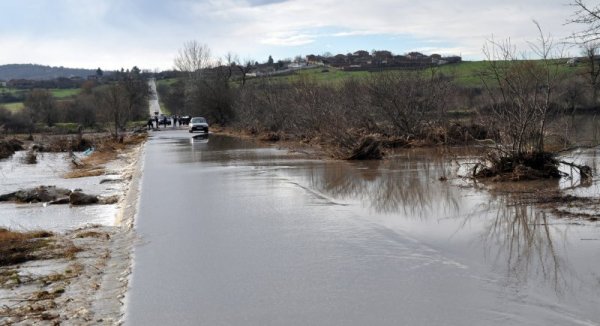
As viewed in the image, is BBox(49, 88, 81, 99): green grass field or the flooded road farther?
BBox(49, 88, 81, 99): green grass field

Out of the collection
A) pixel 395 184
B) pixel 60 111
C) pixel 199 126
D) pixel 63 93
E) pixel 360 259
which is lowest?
pixel 360 259

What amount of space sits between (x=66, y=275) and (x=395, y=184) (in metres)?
9.10

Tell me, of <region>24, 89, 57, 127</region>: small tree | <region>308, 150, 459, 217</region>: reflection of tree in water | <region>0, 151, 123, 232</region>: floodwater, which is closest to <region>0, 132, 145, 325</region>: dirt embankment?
<region>0, 151, 123, 232</region>: floodwater

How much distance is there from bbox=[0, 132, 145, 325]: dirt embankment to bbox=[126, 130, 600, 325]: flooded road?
30cm

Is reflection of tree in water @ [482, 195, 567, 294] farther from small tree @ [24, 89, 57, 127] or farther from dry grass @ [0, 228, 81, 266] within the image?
small tree @ [24, 89, 57, 127]

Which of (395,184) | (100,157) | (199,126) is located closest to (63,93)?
(199,126)

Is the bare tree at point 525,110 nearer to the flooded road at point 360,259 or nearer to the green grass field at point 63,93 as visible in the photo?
the flooded road at point 360,259

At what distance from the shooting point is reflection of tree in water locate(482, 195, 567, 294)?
7328mm

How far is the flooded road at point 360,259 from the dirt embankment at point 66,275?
297 millimetres

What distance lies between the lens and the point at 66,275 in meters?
8.31

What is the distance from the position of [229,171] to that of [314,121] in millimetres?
12047

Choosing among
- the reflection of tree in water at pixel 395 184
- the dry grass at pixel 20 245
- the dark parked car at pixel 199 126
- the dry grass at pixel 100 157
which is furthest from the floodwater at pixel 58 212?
the dark parked car at pixel 199 126

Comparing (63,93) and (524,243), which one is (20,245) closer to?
(524,243)

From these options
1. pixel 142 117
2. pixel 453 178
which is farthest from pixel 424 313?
pixel 142 117
